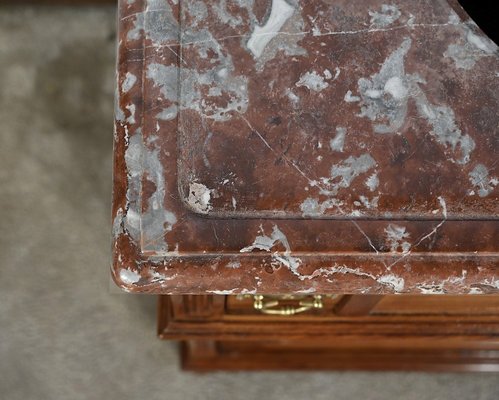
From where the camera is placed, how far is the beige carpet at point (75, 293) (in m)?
1.15

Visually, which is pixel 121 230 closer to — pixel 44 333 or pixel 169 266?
pixel 169 266

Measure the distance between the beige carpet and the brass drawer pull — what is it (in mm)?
345

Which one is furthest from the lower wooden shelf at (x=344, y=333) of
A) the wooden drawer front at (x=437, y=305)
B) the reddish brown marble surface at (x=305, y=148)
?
the reddish brown marble surface at (x=305, y=148)

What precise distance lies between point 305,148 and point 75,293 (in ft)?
2.55

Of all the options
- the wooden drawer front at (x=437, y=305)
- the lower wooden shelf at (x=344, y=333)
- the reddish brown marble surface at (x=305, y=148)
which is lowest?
the lower wooden shelf at (x=344, y=333)

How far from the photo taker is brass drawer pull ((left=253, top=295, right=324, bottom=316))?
0.83 meters

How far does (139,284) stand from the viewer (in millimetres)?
536

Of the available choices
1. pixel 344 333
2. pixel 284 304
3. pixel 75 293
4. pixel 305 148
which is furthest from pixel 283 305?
pixel 75 293

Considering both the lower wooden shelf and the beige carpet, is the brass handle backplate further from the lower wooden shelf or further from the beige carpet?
the beige carpet

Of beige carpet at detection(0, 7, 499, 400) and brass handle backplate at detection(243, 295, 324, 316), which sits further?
beige carpet at detection(0, 7, 499, 400)

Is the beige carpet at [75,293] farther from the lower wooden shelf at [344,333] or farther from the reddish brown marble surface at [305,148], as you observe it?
the reddish brown marble surface at [305,148]

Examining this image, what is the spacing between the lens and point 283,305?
0.88m

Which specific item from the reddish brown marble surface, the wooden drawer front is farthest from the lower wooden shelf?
the reddish brown marble surface

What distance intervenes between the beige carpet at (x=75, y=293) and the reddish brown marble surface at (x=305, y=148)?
26.5 inches
